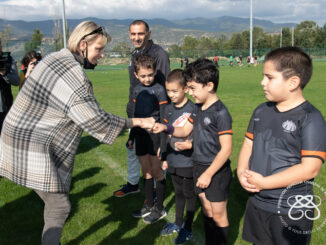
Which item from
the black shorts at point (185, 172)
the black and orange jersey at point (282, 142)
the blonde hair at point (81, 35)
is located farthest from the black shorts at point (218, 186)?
the blonde hair at point (81, 35)

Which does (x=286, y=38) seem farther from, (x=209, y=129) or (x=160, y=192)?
(x=209, y=129)

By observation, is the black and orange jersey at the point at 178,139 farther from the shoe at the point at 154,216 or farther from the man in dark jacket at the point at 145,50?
the shoe at the point at 154,216

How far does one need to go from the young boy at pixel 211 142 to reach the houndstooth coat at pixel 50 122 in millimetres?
710

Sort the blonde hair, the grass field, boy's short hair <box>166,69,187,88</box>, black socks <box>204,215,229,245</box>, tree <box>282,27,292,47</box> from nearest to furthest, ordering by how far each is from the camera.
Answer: the blonde hair
black socks <box>204,215,229,245</box>
boy's short hair <box>166,69,187,88</box>
the grass field
tree <box>282,27,292,47</box>

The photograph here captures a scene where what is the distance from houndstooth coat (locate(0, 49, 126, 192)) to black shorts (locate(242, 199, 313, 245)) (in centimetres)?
129

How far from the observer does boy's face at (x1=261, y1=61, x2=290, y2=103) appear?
2070 mm

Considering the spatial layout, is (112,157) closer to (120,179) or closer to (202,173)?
(120,179)

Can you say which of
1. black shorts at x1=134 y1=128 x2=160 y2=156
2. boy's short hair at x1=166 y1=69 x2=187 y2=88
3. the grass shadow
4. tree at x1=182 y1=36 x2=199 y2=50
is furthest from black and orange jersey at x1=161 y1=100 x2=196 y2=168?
tree at x1=182 y1=36 x2=199 y2=50

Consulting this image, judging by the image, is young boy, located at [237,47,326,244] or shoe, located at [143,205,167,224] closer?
young boy, located at [237,47,326,244]

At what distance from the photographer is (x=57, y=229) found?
2.65 meters

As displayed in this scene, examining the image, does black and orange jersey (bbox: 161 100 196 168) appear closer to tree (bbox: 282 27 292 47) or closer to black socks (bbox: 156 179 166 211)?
black socks (bbox: 156 179 166 211)

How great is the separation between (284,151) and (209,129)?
2.68 ft

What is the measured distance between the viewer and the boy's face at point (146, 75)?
3691mm

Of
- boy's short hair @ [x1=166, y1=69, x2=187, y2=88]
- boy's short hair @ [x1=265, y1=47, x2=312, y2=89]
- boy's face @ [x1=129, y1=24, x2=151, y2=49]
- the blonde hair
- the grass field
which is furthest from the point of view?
boy's face @ [x1=129, y1=24, x2=151, y2=49]
